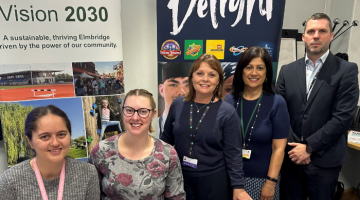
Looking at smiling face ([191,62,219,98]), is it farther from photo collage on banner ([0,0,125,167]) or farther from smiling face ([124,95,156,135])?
photo collage on banner ([0,0,125,167])

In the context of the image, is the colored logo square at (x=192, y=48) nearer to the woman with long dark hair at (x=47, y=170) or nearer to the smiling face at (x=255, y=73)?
the smiling face at (x=255, y=73)

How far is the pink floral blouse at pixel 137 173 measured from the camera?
4.32 feet

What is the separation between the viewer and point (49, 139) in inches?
46.4

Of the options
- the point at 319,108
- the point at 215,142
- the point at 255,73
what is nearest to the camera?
the point at 215,142

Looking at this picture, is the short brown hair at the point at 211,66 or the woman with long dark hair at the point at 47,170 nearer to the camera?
the woman with long dark hair at the point at 47,170

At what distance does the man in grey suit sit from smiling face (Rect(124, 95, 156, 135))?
4.17 feet

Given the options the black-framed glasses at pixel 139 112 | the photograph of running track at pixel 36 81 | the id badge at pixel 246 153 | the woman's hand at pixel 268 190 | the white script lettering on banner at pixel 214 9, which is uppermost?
the white script lettering on banner at pixel 214 9

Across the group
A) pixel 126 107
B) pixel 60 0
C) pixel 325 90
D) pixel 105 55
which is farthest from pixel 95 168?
pixel 325 90

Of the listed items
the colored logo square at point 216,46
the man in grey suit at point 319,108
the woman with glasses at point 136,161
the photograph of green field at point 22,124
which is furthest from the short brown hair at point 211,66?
the photograph of green field at point 22,124

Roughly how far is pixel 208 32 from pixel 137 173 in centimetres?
160

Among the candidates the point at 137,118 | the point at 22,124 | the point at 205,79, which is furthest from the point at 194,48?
the point at 22,124

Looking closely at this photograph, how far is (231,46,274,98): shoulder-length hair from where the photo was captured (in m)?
1.68

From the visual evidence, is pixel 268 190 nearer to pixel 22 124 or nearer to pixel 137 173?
pixel 137 173

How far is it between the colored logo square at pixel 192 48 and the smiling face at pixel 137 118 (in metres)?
1.14
